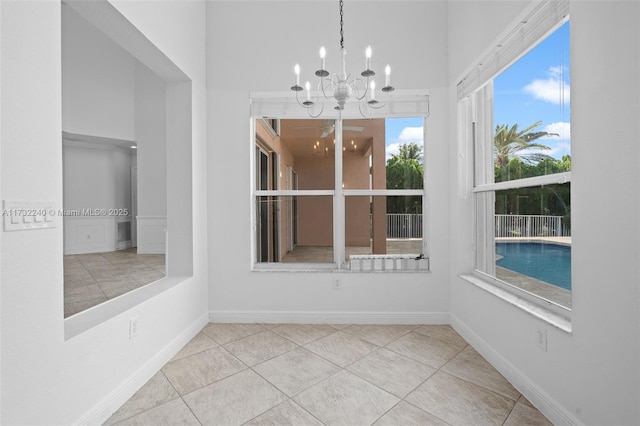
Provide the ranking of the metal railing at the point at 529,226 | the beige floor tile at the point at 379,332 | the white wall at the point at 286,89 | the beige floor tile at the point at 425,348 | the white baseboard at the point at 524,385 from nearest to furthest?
the white baseboard at the point at 524,385 → the metal railing at the point at 529,226 → the beige floor tile at the point at 425,348 → the beige floor tile at the point at 379,332 → the white wall at the point at 286,89

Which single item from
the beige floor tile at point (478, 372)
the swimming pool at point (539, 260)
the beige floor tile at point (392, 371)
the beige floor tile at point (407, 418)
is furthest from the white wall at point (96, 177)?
the swimming pool at point (539, 260)

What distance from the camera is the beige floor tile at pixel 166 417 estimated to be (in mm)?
1680

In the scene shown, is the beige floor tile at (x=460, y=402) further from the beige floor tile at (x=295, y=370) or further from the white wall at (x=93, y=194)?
the white wall at (x=93, y=194)

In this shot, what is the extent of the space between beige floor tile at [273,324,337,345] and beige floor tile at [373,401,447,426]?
3.50 ft

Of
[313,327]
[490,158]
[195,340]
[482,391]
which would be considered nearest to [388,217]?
[490,158]

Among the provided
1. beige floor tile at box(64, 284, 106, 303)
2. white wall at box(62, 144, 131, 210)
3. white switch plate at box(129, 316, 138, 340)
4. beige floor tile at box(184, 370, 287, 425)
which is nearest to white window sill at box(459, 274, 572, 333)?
beige floor tile at box(184, 370, 287, 425)

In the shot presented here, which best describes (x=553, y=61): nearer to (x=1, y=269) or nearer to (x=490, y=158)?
(x=490, y=158)

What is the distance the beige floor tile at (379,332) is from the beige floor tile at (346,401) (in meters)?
0.68

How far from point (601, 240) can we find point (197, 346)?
2.80 meters

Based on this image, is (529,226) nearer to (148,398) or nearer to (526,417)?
(526,417)

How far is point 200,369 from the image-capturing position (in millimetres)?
2246

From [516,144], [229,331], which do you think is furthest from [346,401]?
[516,144]

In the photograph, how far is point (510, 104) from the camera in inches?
90.0

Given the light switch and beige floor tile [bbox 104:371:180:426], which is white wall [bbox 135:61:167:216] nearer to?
beige floor tile [bbox 104:371:180:426]
